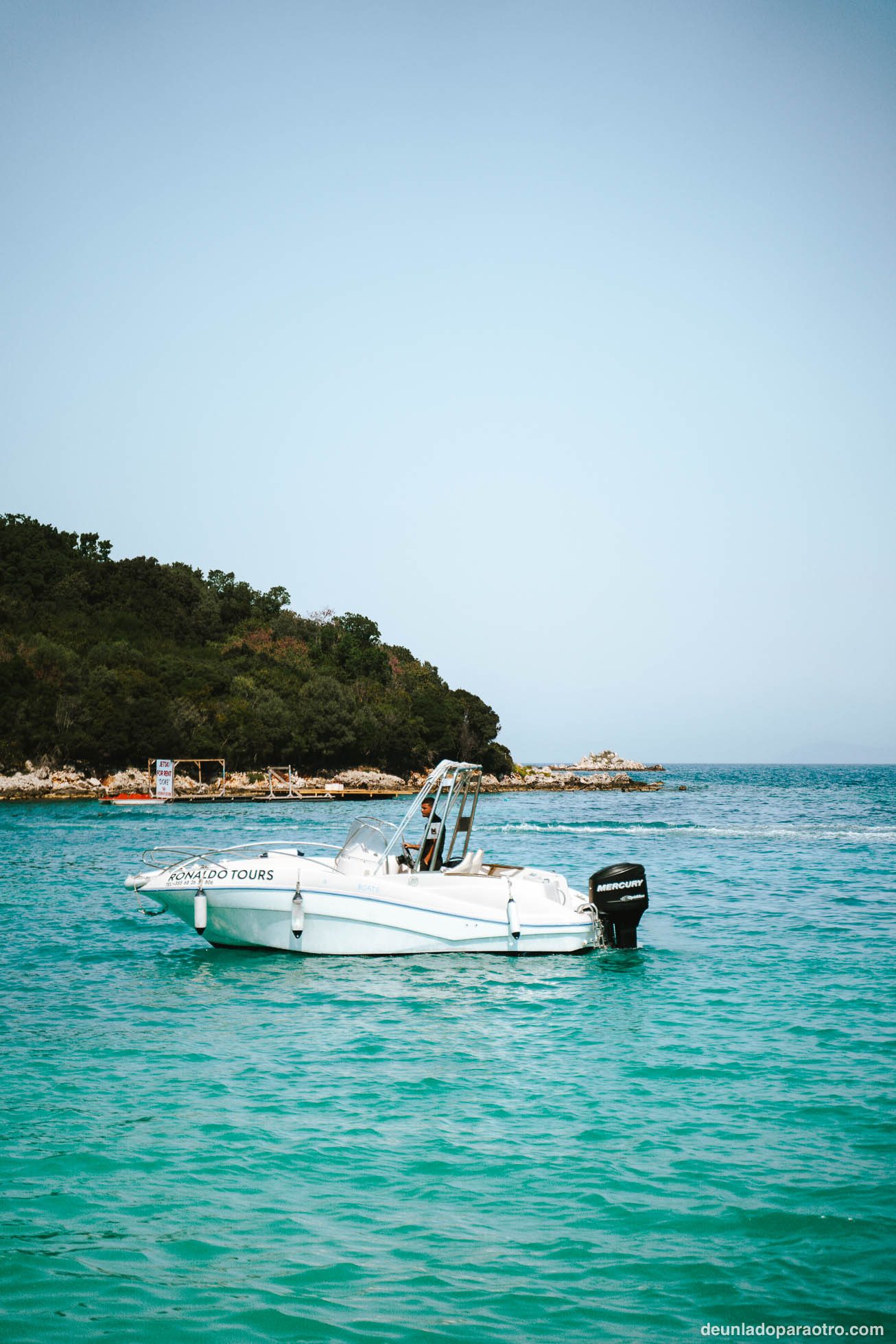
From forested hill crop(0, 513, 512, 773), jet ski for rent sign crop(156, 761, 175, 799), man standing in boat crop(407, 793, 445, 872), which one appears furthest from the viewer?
forested hill crop(0, 513, 512, 773)

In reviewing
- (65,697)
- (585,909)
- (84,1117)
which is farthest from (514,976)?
(65,697)

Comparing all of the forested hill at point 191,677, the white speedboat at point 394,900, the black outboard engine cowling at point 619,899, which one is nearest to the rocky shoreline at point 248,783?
the forested hill at point 191,677

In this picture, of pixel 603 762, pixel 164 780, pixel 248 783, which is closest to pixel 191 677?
pixel 248 783

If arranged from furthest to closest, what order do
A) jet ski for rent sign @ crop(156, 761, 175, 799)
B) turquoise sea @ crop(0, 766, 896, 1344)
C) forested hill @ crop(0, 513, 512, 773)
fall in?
forested hill @ crop(0, 513, 512, 773) → jet ski for rent sign @ crop(156, 761, 175, 799) → turquoise sea @ crop(0, 766, 896, 1344)

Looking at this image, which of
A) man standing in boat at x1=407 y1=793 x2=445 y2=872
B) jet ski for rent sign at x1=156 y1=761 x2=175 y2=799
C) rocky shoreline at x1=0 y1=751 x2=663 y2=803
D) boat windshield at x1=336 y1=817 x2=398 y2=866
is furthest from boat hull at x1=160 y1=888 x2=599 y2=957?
rocky shoreline at x1=0 y1=751 x2=663 y2=803

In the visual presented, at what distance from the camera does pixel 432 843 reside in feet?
53.6

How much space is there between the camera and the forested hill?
92.6m

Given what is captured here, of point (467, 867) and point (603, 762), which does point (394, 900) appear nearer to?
point (467, 867)

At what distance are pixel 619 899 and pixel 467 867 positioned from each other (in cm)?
243

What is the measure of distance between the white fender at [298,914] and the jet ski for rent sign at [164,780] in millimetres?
65518

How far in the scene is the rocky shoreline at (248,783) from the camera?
83250 millimetres

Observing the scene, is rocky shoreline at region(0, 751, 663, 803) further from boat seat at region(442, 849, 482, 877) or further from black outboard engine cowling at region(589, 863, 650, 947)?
black outboard engine cowling at region(589, 863, 650, 947)

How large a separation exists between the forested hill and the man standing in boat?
80.9m

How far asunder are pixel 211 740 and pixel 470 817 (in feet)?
278
